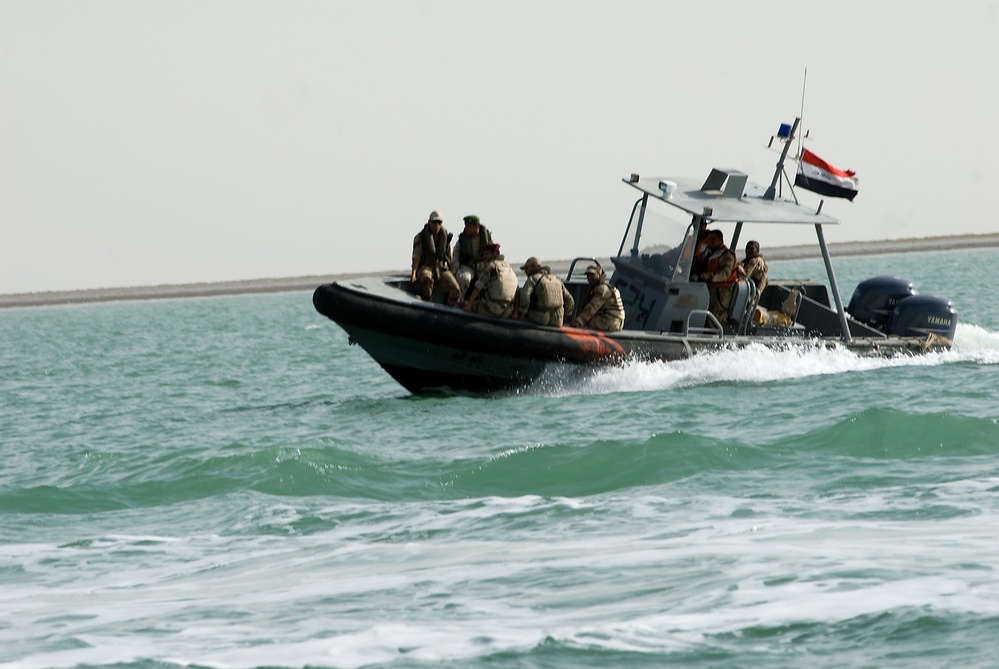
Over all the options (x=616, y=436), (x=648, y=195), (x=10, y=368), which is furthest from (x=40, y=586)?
(x=10, y=368)

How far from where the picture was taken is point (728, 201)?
14.2 metres

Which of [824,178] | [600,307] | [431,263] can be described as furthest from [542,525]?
[824,178]

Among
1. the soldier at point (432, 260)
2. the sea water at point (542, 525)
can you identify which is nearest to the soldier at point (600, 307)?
the sea water at point (542, 525)

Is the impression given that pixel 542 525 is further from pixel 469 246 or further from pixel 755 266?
pixel 755 266

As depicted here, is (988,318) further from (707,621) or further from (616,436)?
(707,621)

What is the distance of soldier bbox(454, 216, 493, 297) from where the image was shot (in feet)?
45.6

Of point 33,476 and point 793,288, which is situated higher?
point 793,288

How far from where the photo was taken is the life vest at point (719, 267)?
45.4 feet

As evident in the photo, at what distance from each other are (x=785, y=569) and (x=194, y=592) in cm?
294

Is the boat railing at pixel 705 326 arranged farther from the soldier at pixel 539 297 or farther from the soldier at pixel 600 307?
the soldier at pixel 539 297

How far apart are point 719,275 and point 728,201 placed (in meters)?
0.86

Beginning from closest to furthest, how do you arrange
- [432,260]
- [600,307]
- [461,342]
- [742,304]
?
1. [461,342]
2. [600,307]
3. [432,260]
4. [742,304]

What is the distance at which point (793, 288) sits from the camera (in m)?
15.7

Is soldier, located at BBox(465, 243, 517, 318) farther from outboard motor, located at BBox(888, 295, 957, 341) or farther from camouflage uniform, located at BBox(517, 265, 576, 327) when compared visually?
outboard motor, located at BBox(888, 295, 957, 341)
